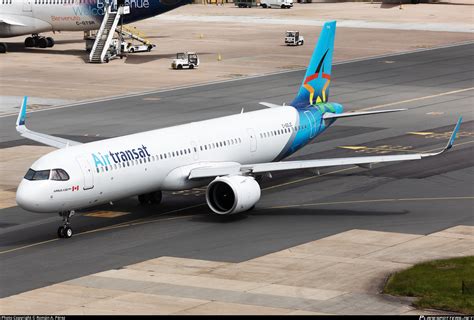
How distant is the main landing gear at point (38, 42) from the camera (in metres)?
137

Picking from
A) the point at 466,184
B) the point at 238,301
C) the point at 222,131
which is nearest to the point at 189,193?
the point at 222,131

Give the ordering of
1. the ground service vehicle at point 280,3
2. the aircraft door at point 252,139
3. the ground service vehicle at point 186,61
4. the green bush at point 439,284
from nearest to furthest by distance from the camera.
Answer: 1. the green bush at point 439,284
2. the aircraft door at point 252,139
3. the ground service vehicle at point 186,61
4. the ground service vehicle at point 280,3

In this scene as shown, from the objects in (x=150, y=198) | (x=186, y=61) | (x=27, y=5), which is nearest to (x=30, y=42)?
(x=27, y=5)

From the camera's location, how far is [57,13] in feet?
427

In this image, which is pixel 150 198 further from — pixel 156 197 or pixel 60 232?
pixel 60 232

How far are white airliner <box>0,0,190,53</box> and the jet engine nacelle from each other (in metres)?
76.1

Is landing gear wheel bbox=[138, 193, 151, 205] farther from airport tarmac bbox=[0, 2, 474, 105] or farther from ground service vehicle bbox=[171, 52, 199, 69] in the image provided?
ground service vehicle bbox=[171, 52, 199, 69]

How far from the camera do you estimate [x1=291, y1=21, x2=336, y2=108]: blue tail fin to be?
6931 centimetres

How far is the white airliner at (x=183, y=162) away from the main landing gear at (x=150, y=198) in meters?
0.05

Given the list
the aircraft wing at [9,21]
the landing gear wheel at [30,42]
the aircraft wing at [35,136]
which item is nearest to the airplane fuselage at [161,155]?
the aircraft wing at [35,136]

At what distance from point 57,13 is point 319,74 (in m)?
66.1

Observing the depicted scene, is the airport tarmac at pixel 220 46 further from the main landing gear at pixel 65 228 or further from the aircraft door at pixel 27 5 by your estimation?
the main landing gear at pixel 65 228

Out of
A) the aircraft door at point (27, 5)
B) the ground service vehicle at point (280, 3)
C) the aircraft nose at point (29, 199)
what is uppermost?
the aircraft door at point (27, 5)

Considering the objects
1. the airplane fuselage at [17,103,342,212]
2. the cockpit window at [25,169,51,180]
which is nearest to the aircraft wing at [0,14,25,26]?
the airplane fuselage at [17,103,342,212]
